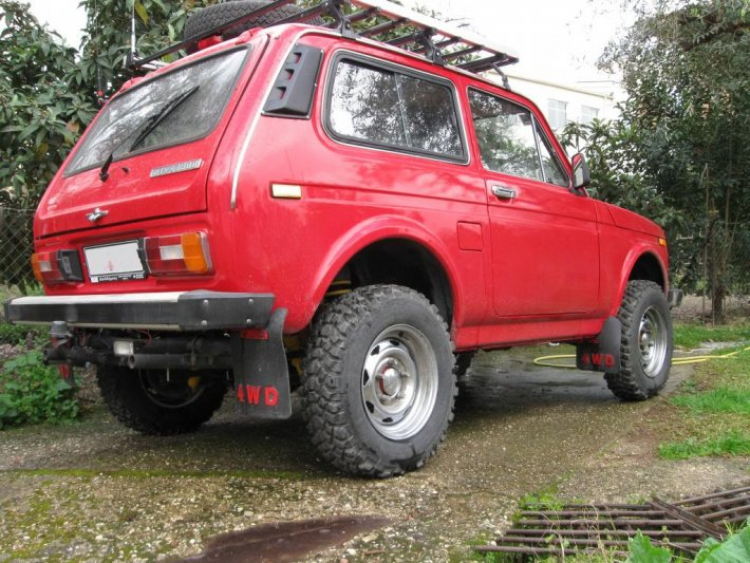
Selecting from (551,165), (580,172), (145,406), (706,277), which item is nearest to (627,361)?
(580,172)

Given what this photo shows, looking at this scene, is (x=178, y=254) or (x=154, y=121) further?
(x=154, y=121)

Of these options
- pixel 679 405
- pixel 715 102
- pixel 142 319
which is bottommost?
pixel 679 405

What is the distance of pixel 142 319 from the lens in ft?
8.61

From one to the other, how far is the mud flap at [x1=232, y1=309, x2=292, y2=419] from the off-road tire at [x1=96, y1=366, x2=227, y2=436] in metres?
0.86

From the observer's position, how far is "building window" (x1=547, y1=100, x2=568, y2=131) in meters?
26.9

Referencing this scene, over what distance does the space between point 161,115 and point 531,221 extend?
2.12 meters

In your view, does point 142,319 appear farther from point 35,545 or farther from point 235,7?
point 235,7

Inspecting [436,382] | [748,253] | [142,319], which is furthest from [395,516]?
[748,253]

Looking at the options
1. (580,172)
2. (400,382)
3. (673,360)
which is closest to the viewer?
(400,382)

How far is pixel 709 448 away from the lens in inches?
128

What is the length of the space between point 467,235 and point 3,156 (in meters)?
3.58

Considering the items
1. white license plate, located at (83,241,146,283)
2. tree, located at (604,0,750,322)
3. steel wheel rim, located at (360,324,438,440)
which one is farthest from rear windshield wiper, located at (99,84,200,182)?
tree, located at (604,0,750,322)

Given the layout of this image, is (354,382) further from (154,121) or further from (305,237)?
(154,121)

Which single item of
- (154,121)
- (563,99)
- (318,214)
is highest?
(563,99)
